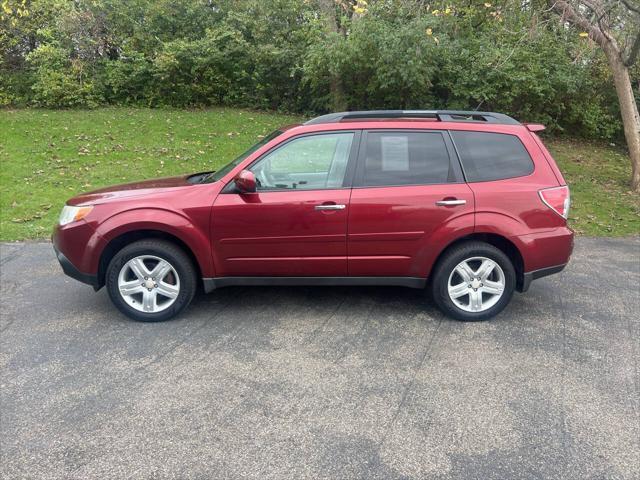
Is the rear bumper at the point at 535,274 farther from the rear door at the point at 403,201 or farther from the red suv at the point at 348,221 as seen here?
the rear door at the point at 403,201

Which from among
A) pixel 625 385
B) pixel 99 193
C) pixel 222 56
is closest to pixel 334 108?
pixel 222 56

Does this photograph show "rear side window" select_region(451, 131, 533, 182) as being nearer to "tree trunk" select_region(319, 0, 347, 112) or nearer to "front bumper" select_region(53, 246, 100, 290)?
"front bumper" select_region(53, 246, 100, 290)

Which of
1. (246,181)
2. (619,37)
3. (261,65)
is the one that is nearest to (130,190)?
(246,181)

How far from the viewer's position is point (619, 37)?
10555 millimetres

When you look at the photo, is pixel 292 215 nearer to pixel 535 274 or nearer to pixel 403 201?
pixel 403 201

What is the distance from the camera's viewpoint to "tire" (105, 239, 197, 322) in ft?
14.4

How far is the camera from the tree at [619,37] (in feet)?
29.5

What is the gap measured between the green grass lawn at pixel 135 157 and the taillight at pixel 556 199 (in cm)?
417

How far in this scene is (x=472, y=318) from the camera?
453cm

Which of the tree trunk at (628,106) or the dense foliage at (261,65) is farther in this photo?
the dense foliage at (261,65)

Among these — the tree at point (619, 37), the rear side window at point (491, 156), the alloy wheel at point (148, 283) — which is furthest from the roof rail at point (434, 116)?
the tree at point (619, 37)

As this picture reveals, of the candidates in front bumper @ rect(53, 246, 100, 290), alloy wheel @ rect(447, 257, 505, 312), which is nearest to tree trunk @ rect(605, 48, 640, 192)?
alloy wheel @ rect(447, 257, 505, 312)

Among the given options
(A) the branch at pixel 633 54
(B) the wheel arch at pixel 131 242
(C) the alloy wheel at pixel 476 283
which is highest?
(A) the branch at pixel 633 54

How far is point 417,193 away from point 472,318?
3.89ft
